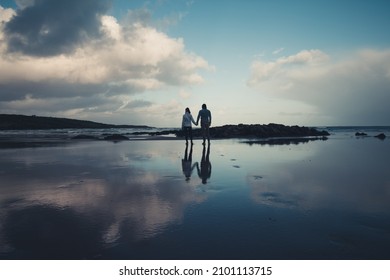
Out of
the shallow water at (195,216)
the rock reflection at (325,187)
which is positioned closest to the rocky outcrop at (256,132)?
the rock reflection at (325,187)

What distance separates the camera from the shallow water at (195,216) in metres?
2.81

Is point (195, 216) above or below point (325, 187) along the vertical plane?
below

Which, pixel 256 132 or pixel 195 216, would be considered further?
pixel 256 132

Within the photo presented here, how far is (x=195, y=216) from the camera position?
378 centimetres

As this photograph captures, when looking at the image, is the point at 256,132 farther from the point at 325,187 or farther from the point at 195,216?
→ the point at 195,216

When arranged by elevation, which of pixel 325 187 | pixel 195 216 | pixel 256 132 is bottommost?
pixel 195 216

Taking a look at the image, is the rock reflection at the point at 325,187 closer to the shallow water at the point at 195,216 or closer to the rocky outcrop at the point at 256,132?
the shallow water at the point at 195,216

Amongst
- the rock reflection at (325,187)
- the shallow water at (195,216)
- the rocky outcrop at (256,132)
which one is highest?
the rocky outcrop at (256,132)

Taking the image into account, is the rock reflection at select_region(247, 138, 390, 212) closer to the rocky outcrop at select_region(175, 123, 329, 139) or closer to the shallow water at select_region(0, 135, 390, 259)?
the shallow water at select_region(0, 135, 390, 259)

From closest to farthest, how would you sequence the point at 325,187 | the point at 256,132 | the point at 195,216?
the point at 195,216, the point at 325,187, the point at 256,132

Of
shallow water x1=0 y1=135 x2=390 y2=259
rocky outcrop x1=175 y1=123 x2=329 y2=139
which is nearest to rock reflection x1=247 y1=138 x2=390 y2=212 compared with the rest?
shallow water x1=0 y1=135 x2=390 y2=259

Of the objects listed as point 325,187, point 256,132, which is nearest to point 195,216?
point 325,187

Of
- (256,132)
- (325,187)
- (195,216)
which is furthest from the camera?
(256,132)
